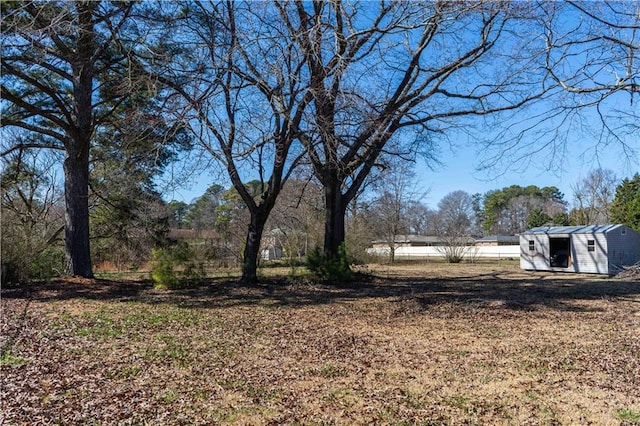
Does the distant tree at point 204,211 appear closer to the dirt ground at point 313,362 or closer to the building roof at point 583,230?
the building roof at point 583,230

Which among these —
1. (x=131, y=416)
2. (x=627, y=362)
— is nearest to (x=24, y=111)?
(x=131, y=416)

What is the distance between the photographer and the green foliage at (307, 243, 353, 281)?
45.1ft

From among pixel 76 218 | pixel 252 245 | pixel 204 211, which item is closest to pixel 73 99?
pixel 76 218

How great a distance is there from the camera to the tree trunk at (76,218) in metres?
12.4

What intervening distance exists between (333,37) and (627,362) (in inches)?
301

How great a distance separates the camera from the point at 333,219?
14.4m

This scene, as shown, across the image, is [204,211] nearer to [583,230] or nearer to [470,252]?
[470,252]

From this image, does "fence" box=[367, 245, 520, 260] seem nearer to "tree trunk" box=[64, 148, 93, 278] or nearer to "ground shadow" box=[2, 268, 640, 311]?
"ground shadow" box=[2, 268, 640, 311]

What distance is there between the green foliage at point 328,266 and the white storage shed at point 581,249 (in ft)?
41.2

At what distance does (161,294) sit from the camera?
→ 1082 cm

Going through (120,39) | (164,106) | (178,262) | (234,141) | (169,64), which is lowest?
(178,262)

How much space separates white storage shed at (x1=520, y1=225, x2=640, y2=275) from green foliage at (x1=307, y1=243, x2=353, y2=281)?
12.6 meters

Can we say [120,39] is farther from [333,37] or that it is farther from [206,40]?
[333,37]

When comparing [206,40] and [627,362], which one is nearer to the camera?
[627,362]
